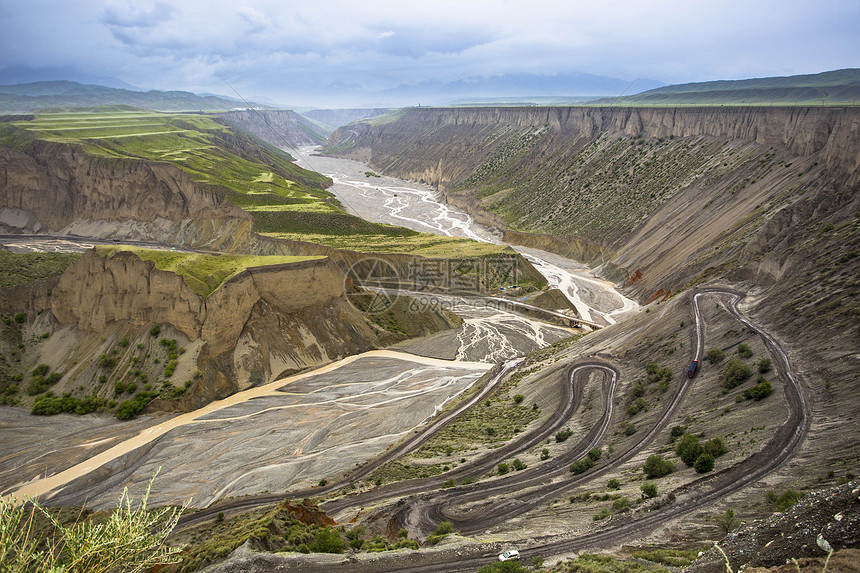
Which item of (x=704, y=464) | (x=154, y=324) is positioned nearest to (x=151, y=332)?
(x=154, y=324)

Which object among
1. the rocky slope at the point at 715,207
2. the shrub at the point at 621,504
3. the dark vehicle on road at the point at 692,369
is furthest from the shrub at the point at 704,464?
the dark vehicle on road at the point at 692,369

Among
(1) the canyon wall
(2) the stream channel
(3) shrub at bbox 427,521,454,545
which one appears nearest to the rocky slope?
(1) the canyon wall

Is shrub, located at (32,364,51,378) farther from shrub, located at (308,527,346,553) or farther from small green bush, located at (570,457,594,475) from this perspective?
small green bush, located at (570,457,594,475)

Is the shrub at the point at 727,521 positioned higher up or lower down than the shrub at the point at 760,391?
lower down

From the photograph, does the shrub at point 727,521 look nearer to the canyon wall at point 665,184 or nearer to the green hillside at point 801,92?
the canyon wall at point 665,184

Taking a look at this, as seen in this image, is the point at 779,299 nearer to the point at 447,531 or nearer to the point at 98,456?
the point at 447,531
